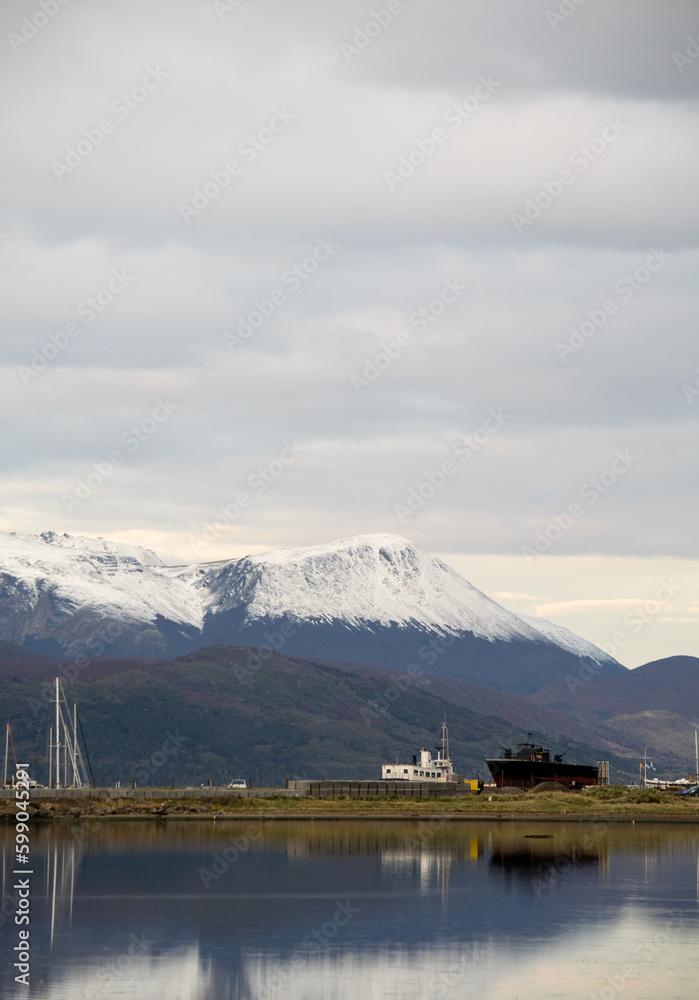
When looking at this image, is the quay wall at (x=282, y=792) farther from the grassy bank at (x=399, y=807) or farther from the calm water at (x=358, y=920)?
the calm water at (x=358, y=920)

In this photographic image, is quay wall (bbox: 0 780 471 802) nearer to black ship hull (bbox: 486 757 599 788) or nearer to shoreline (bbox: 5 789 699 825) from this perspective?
shoreline (bbox: 5 789 699 825)

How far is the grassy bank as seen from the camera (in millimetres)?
133250

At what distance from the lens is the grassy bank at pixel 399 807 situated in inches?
5246

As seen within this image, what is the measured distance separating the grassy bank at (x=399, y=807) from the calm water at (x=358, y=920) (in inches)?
1181

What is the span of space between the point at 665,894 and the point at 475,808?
71.3 m

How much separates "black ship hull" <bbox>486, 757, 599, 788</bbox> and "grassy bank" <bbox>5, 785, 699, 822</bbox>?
938 inches

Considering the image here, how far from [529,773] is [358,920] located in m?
121

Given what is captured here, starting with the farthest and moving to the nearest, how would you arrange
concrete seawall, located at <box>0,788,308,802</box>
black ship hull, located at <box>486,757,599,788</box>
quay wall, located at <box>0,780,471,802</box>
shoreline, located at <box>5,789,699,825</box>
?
black ship hull, located at <box>486,757,599,788</box> → quay wall, located at <box>0,780,471,802</box> → concrete seawall, located at <box>0,788,308,802</box> → shoreline, located at <box>5,789,699,825</box>

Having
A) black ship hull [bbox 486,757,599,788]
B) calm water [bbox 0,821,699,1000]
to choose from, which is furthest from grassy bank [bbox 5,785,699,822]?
calm water [bbox 0,821,699,1000]


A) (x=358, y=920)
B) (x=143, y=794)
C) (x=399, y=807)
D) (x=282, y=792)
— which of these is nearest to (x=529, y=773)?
(x=282, y=792)

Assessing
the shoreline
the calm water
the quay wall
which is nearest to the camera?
the calm water

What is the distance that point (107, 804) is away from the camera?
137 meters

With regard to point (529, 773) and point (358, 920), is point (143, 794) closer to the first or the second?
point (529, 773)

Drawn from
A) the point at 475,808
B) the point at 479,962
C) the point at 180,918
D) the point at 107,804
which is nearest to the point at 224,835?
the point at 107,804
